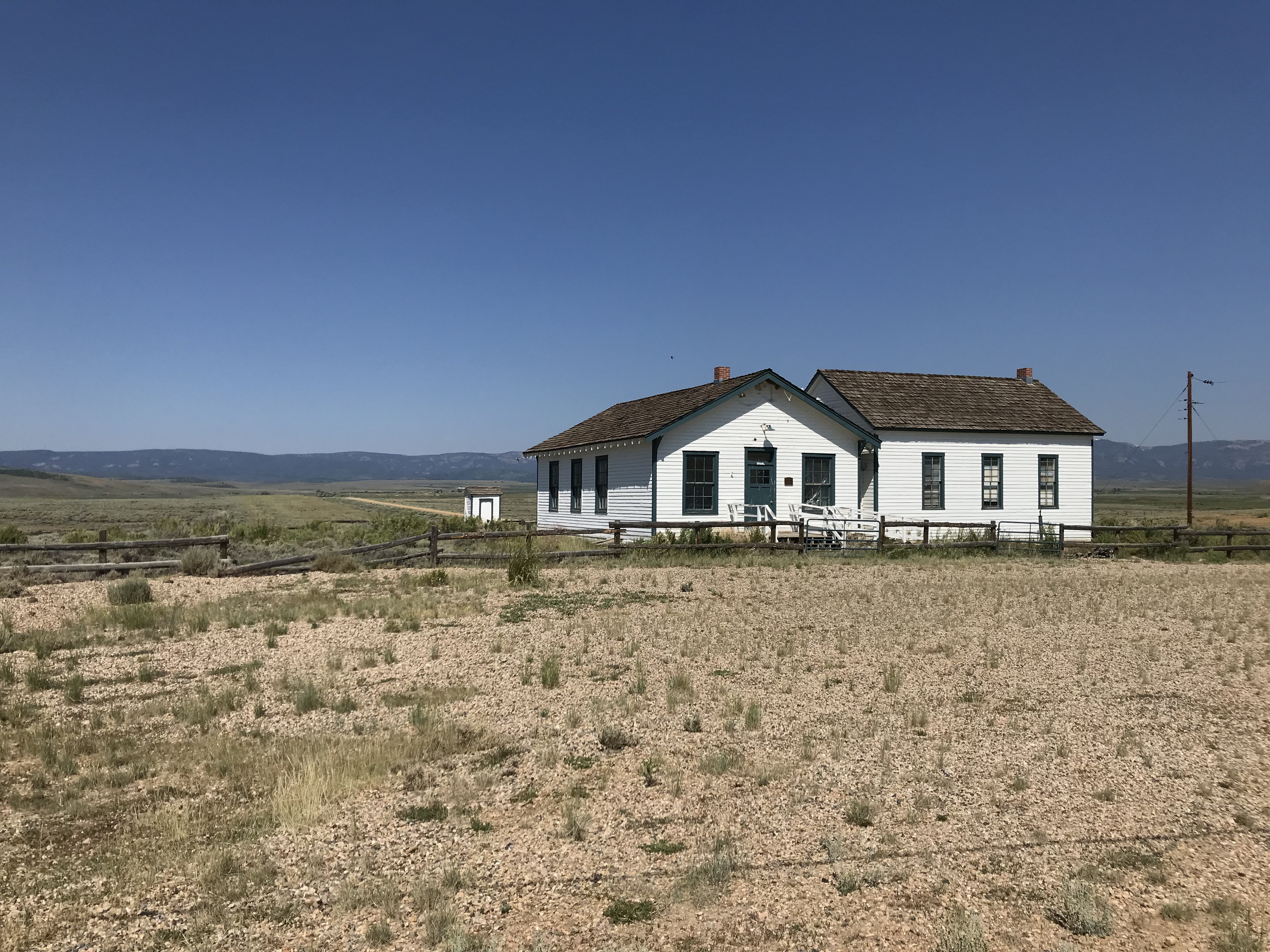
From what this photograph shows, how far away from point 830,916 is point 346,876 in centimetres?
280

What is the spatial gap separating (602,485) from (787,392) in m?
6.48

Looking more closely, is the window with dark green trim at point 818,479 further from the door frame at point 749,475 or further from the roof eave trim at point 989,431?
the roof eave trim at point 989,431

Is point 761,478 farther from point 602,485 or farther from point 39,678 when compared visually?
point 39,678

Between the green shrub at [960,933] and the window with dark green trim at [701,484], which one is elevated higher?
the window with dark green trim at [701,484]

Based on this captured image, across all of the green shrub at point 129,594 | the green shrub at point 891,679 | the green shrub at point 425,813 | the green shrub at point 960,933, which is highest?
the green shrub at point 129,594

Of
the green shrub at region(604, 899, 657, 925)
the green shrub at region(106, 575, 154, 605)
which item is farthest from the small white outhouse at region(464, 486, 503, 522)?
the green shrub at region(604, 899, 657, 925)

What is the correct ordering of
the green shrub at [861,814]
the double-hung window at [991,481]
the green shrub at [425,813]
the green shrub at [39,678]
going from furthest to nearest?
the double-hung window at [991,481] < the green shrub at [39,678] < the green shrub at [425,813] < the green shrub at [861,814]

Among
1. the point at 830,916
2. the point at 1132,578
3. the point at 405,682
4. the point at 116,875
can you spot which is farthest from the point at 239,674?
the point at 1132,578

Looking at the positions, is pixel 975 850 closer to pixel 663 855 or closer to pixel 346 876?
pixel 663 855

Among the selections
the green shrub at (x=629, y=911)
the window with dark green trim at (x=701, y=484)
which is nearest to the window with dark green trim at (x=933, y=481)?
the window with dark green trim at (x=701, y=484)

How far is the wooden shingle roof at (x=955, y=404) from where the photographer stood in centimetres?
2988

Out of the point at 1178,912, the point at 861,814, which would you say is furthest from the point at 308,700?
the point at 1178,912

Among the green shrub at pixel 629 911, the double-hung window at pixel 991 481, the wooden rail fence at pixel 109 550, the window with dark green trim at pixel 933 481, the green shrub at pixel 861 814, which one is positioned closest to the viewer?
the green shrub at pixel 629 911

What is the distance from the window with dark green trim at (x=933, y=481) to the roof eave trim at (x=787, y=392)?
187 cm
